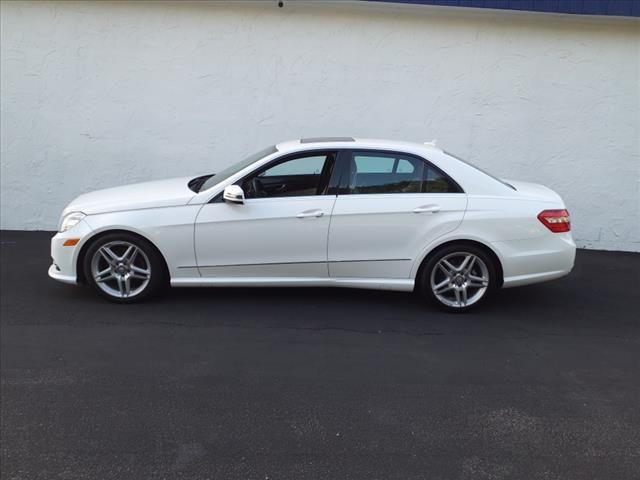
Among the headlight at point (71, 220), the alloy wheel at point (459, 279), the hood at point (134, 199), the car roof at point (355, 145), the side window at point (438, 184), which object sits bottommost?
the alloy wheel at point (459, 279)

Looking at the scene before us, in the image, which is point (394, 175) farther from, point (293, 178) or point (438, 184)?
point (293, 178)

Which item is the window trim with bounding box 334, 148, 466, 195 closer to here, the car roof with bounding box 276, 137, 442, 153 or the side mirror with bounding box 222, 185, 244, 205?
the car roof with bounding box 276, 137, 442, 153

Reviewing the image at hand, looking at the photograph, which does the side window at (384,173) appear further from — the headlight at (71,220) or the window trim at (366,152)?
the headlight at (71,220)

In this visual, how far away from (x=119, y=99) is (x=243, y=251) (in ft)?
13.1

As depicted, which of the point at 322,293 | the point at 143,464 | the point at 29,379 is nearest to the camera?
the point at 143,464

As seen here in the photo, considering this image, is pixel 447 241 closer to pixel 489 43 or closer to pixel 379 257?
pixel 379 257

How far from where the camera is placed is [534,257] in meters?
4.97

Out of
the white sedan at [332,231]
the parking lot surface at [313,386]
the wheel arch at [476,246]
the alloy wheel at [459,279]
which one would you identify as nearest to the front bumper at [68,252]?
the white sedan at [332,231]

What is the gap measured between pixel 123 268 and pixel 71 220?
0.63 m

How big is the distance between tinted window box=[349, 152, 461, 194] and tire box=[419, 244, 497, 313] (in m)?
0.59

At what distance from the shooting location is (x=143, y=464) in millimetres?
2879

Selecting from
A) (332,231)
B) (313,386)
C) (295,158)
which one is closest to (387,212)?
(332,231)

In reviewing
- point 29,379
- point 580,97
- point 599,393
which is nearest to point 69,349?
point 29,379

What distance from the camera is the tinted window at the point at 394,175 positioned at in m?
5.04
